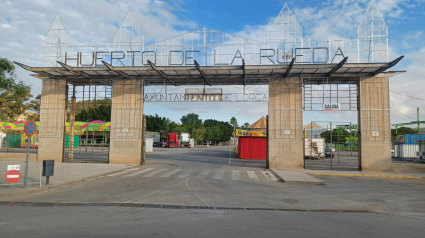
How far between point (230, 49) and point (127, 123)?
933 centimetres

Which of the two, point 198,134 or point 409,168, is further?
point 198,134

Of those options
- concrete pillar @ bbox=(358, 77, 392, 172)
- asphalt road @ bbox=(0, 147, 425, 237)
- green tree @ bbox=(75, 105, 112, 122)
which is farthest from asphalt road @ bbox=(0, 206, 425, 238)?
green tree @ bbox=(75, 105, 112, 122)

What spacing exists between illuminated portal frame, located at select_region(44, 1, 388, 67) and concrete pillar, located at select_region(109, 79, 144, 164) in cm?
199

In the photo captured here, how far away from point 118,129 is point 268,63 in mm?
11940

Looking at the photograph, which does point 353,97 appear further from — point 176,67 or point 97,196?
point 97,196

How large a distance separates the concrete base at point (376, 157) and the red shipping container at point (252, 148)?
14786 millimetres

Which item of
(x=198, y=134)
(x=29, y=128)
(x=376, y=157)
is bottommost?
(x=376, y=157)

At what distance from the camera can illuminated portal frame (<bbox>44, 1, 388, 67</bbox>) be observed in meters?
20.8

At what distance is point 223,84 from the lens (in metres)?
24.1

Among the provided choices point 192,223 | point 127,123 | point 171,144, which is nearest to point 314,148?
point 127,123

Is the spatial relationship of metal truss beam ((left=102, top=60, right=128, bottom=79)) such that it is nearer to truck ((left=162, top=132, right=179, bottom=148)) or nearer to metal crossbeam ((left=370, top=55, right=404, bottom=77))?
metal crossbeam ((left=370, top=55, right=404, bottom=77))

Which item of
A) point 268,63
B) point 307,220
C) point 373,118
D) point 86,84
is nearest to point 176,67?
point 268,63

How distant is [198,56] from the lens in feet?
70.7

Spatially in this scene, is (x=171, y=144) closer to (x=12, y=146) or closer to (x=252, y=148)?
(x=252, y=148)
